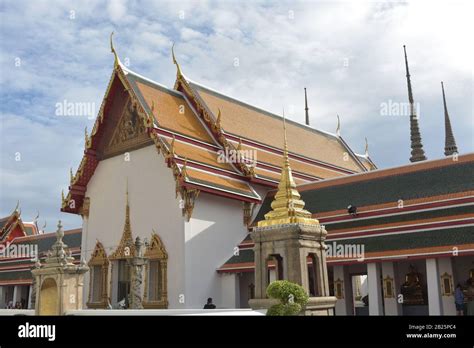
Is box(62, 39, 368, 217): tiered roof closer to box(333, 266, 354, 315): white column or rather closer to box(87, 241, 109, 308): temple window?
box(87, 241, 109, 308): temple window

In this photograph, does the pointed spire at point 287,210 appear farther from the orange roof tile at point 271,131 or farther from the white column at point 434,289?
the orange roof tile at point 271,131

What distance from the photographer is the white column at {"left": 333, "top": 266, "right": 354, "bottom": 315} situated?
58.3 ft

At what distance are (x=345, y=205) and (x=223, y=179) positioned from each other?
4384 mm

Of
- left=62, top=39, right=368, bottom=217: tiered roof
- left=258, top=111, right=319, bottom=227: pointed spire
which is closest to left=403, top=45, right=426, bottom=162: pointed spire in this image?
left=62, top=39, right=368, bottom=217: tiered roof

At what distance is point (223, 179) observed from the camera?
20.0m

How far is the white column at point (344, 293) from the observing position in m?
17.8

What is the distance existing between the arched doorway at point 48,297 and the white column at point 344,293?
340 inches

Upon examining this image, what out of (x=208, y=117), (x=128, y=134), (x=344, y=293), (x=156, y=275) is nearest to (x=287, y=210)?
(x=344, y=293)

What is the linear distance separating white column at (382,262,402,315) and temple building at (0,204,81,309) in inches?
527

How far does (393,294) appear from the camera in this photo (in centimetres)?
1666

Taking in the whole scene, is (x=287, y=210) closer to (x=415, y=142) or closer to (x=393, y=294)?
(x=393, y=294)
